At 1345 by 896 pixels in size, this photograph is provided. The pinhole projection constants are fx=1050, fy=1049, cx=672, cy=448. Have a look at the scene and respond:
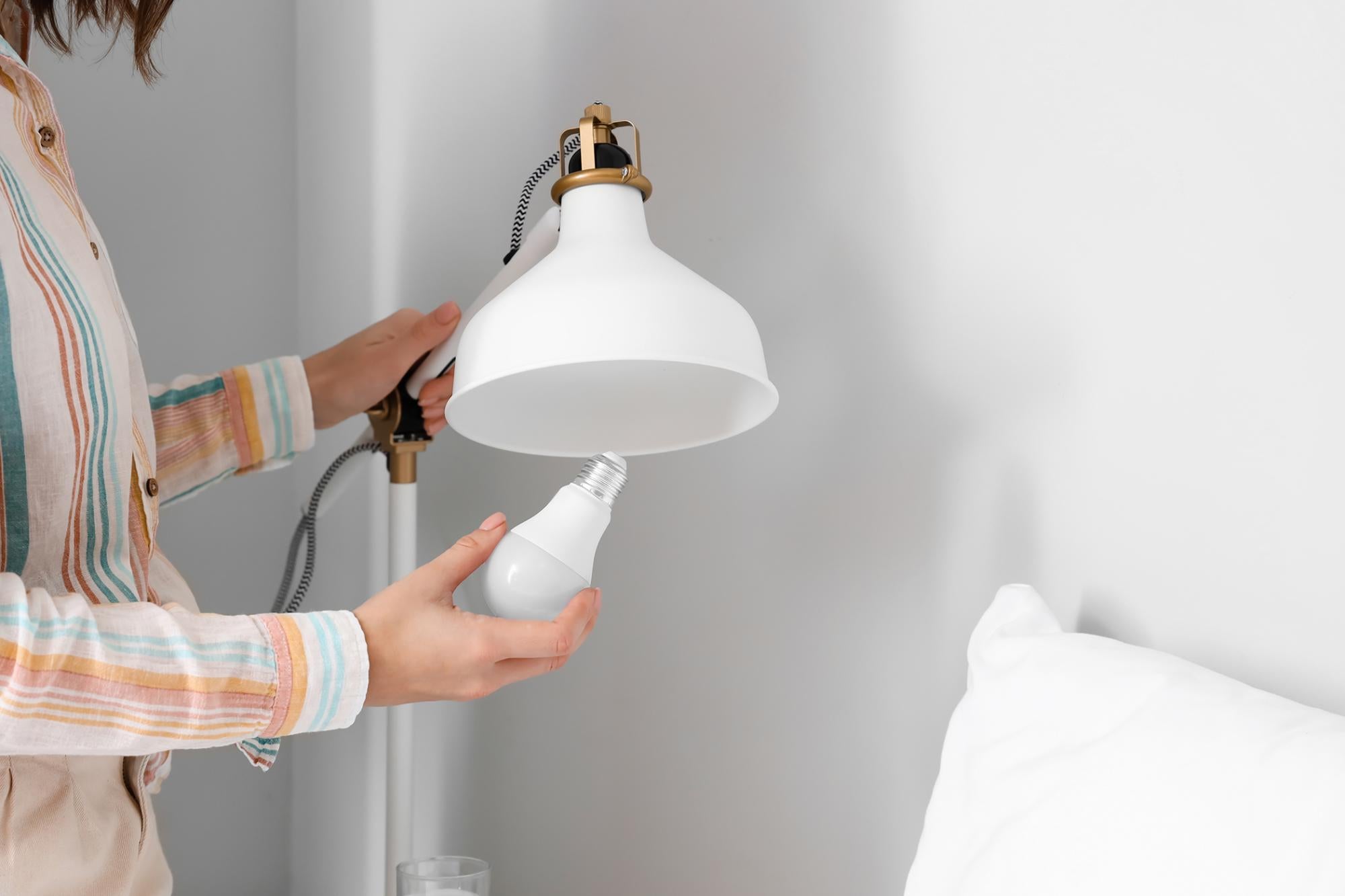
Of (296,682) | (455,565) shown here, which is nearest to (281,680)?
(296,682)

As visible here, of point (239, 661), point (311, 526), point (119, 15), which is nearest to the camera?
point (239, 661)

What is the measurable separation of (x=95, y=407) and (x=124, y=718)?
21cm

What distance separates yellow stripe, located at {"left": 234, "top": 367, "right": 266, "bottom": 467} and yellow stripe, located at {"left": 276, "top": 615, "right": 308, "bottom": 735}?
426mm

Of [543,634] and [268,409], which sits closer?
[543,634]

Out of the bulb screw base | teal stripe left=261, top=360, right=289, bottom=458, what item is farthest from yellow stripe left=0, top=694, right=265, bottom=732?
teal stripe left=261, top=360, right=289, bottom=458

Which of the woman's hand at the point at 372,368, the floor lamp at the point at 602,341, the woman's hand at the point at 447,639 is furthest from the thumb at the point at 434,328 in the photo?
the woman's hand at the point at 447,639

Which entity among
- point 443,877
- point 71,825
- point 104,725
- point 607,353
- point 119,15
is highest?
point 119,15

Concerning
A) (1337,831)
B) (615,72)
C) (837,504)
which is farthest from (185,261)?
(1337,831)

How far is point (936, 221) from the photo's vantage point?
2.30ft

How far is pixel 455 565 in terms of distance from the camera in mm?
616

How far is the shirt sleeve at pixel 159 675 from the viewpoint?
0.52 meters

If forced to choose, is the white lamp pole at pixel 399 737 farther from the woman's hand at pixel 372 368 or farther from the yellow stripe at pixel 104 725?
the yellow stripe at pixel 104 725

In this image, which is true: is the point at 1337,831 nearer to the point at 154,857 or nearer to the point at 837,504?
the point at 837,504

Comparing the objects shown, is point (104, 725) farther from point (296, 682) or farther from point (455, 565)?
point (455, 565)
